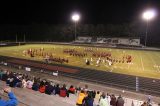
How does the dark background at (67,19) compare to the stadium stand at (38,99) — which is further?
the dark background at (67,19)

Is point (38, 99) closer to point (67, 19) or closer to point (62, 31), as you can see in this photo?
point (62, 31)

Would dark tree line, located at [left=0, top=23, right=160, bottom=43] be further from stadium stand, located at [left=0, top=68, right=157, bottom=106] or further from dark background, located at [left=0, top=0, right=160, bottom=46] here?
stadium stand, located at [left=0, top=68, right=157, bottom=106]

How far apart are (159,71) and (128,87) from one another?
9.33 metres

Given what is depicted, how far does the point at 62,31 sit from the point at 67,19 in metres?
6.28

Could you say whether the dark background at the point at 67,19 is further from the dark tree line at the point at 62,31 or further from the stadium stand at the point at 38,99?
the stadium stand at the point at 38,99

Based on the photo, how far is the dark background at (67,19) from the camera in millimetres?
75125

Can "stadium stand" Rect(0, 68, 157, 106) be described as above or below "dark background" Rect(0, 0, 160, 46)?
below

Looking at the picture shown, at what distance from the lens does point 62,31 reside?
83562mm

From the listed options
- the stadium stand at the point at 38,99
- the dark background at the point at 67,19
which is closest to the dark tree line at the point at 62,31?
the dark background at the point at 67,19

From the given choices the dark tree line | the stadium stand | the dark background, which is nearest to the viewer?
the stadium stand

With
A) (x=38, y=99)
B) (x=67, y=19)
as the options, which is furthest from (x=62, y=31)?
(x=38, y=99)

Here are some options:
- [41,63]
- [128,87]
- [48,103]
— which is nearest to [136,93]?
[128,87]

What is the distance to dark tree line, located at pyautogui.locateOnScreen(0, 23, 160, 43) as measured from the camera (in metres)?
74.2

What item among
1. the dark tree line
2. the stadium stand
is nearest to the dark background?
the dark tree line
